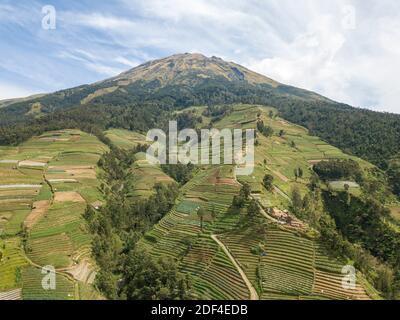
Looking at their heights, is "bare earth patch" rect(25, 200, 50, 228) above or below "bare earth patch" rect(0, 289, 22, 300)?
above

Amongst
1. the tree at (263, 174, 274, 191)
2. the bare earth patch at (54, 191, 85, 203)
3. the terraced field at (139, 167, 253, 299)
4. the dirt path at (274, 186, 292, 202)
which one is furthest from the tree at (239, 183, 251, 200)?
the bare earth patch at (54, 191, 85, 203)

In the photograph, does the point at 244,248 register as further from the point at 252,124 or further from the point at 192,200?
the point at 252,124

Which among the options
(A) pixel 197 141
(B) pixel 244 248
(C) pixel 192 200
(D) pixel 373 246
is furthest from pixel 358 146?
(B) pixel 244 248

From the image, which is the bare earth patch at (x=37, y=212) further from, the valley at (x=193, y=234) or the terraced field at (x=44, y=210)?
the valley at (x=193, y=234)

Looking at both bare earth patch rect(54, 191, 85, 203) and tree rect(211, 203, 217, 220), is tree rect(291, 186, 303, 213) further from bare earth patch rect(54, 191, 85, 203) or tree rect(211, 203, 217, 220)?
bare earth patch rect(54, 191, 85, 203)

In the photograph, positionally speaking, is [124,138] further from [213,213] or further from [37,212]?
[213,213]

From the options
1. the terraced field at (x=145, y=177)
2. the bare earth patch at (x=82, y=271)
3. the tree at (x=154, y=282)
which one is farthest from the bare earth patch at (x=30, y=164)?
the tree at (x=154, y=282)
